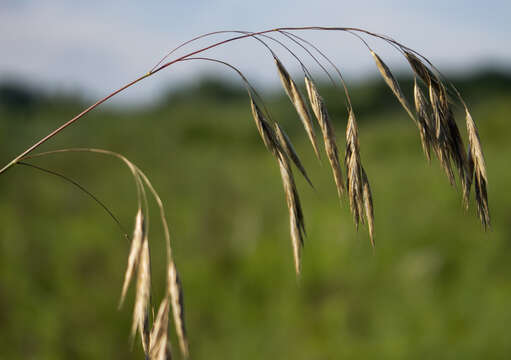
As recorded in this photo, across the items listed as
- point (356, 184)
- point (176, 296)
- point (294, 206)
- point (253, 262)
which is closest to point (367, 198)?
point (356, 184)

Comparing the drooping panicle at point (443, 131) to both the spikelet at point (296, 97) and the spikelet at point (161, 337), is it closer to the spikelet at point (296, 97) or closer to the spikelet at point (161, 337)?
the spikelet at point (296, 97)

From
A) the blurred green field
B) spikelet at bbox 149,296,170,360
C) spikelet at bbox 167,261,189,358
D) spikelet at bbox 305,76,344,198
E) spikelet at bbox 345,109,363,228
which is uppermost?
spikelet at bbox 305,76,344,198

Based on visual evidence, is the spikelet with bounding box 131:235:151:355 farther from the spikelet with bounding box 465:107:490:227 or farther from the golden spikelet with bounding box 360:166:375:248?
the spikelet with bounding box 465:107:490:227

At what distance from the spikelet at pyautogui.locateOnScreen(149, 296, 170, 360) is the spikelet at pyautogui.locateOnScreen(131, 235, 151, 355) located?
4 centimetres

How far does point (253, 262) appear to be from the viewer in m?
4.79

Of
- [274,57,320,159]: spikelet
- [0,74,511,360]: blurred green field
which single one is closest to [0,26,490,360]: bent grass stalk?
[274,57,320,159]: spikelet

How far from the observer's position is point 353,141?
94 cm

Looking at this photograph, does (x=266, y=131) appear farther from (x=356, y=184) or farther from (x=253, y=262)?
(x=253, y=262)

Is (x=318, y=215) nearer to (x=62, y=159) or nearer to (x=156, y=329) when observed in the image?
(x=62, y=159)

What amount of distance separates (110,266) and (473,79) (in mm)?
12956

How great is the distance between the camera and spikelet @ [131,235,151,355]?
78 centimetres

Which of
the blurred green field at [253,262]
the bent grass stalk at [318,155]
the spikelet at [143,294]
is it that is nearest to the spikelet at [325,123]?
the bent grass stalk at [318,155]

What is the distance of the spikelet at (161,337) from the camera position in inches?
28.8

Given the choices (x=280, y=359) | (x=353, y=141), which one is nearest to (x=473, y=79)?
(x=280, y=359)
